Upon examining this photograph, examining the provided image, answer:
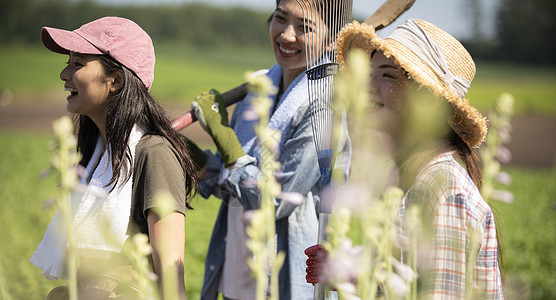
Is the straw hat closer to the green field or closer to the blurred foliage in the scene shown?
the green field

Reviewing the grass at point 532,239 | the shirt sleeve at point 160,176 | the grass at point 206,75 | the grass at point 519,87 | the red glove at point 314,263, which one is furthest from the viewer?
the grass at point 206,75

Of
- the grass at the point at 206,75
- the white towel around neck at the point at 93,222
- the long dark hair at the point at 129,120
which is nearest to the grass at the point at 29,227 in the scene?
the white towel around neck at the point at 93,222

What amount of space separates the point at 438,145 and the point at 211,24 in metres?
48.2

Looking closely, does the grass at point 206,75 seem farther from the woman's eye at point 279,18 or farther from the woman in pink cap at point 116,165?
the woman in pink cap at point 116,165

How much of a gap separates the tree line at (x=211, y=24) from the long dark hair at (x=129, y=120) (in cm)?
3746

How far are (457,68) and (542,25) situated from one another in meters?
44.0

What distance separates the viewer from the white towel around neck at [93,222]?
155cm

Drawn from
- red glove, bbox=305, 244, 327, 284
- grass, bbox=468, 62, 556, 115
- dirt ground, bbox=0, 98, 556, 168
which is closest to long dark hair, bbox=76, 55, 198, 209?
red glove, bbox=305, 244, 327, 284

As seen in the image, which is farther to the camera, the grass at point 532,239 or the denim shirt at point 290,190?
the grass at point 532,239

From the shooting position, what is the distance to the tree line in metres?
40.3

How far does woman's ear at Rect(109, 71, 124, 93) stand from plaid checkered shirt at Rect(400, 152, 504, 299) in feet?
3.13

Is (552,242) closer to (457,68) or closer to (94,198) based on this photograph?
(457,68)

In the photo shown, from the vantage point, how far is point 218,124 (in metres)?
2.16

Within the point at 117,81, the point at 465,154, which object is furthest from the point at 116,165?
the point at 465,154
